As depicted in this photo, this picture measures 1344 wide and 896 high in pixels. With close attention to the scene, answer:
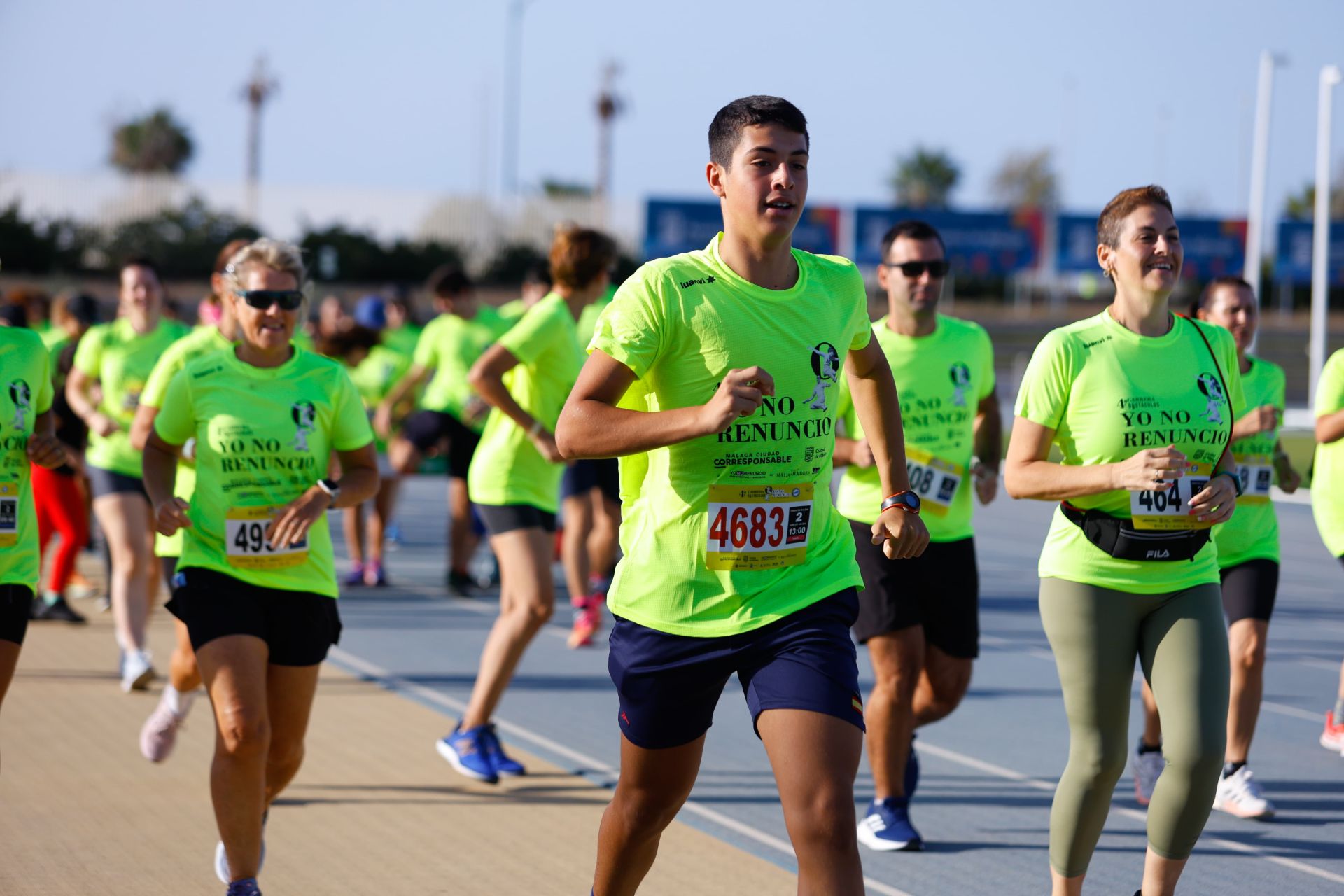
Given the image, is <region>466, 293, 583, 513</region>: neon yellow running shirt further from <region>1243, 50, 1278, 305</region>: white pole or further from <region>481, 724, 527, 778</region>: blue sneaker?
<region>1243, 50, 1278, 305</region>: white pole

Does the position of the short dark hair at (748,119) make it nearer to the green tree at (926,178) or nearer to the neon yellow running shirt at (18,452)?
the neon yellow running shirt at (18,452)

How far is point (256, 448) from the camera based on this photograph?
4883 millimetres

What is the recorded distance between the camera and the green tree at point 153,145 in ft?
237

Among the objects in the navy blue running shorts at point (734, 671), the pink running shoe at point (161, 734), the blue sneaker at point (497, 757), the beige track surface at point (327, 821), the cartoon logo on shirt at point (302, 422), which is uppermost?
the cartoon logo on shirt at point (302, 422)

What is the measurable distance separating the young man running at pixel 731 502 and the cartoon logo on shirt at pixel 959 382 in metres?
2.13

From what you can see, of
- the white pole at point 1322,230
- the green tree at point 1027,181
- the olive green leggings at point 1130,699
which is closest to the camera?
the olive green leggings at point 1130,699

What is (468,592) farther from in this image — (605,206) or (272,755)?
(605,206)

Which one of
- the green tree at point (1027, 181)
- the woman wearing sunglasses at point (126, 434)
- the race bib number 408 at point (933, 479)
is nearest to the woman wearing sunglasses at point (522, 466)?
the race bib number 408 at point (933, 479)

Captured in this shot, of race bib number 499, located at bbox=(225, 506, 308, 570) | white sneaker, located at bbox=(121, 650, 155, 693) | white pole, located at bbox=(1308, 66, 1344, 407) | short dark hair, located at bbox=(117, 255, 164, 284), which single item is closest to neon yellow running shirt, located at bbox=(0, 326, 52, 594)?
race bib number 499, located at bbox=(225, 506, 308, 570)

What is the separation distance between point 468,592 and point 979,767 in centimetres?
589

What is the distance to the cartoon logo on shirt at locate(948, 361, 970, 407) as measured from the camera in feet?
19.1

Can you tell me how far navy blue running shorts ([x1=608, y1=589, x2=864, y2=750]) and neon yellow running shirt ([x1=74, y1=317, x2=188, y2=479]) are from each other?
19.4 ft

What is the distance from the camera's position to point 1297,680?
30.1ft

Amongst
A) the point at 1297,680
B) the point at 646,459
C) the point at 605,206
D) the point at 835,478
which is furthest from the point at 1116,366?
the point at 605,206
